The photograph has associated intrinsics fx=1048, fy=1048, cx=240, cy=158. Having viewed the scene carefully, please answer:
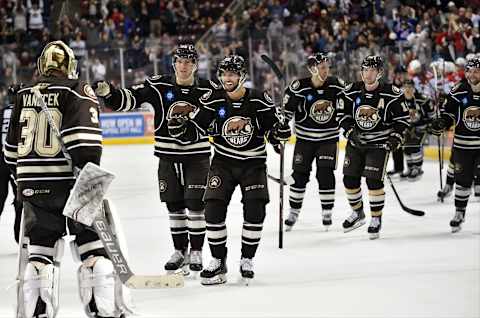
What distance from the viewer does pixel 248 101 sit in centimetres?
590

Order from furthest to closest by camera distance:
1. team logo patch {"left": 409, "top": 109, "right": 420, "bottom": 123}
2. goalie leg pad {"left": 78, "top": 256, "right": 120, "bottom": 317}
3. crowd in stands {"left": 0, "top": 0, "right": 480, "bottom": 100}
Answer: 1. crowd in stands {"left": 0, "top": 0, "right": 480, "bottom": 100}
2. team logo patch {"left": 409, "top": 109, "right": 420, "bottom": 123}
3. goalie leg pad {"left": 78, "top": 256, "right": 120, "bottom": 317}

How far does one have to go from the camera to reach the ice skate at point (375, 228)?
24.8 ft

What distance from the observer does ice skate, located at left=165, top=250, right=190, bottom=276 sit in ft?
20.6

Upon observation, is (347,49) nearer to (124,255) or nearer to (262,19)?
(262,19)

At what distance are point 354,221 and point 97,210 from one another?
13.2 feet

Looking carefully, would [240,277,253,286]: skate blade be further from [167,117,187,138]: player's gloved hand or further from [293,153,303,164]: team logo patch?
[293,153,303,164]: team logo patch

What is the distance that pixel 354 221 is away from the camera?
7.95 metres

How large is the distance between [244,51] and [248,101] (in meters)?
9.78

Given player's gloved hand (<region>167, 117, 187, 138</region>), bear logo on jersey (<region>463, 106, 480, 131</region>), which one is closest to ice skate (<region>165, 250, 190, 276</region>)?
player's gloved hand (<region>167, 117, 187, 138</region>)

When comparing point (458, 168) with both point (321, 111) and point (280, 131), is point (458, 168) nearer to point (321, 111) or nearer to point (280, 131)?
point (321, 111)

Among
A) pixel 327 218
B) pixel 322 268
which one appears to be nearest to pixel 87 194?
pixel 322 268

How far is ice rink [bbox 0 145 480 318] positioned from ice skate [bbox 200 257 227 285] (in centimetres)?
5

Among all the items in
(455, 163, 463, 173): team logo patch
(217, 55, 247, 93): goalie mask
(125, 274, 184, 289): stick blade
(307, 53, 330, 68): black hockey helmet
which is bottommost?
(455, 163, 463, 173): team logo patch

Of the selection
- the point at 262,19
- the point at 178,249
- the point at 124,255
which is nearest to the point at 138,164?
the point at 262,19
